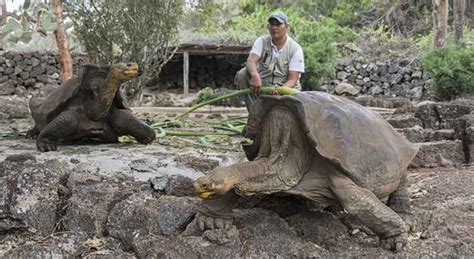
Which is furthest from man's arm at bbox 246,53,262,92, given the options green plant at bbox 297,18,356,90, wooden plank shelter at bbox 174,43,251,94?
wooden plank shelter at bbox 174,43,251,94

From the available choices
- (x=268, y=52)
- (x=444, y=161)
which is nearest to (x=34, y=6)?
(x=268, y=52)

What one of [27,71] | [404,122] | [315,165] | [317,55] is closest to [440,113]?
[404,122]

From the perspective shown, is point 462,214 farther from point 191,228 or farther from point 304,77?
point 304,77

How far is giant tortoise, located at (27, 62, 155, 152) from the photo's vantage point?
426cm

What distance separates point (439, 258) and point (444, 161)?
230 cm

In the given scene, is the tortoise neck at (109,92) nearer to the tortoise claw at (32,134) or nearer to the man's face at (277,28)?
the tortoise claw at (32,134)

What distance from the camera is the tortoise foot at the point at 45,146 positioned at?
4.16 m

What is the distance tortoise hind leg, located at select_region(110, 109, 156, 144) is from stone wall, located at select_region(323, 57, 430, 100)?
39.8 ft

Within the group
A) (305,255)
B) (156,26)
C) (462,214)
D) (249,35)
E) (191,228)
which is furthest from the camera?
(249,35)

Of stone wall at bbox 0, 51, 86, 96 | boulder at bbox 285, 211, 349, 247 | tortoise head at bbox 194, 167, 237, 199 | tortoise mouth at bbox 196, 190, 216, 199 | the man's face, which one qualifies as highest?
the man's face

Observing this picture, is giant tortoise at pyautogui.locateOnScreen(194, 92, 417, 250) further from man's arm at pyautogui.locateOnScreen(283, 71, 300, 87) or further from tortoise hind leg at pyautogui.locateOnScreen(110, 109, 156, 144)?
man's arm at pyautogui.locateOnScreen(283, 71, 300, 87)

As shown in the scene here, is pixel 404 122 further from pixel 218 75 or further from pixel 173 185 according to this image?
pixel 218 75

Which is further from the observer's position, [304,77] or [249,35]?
[249,35]

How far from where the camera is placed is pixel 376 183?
105 inches
